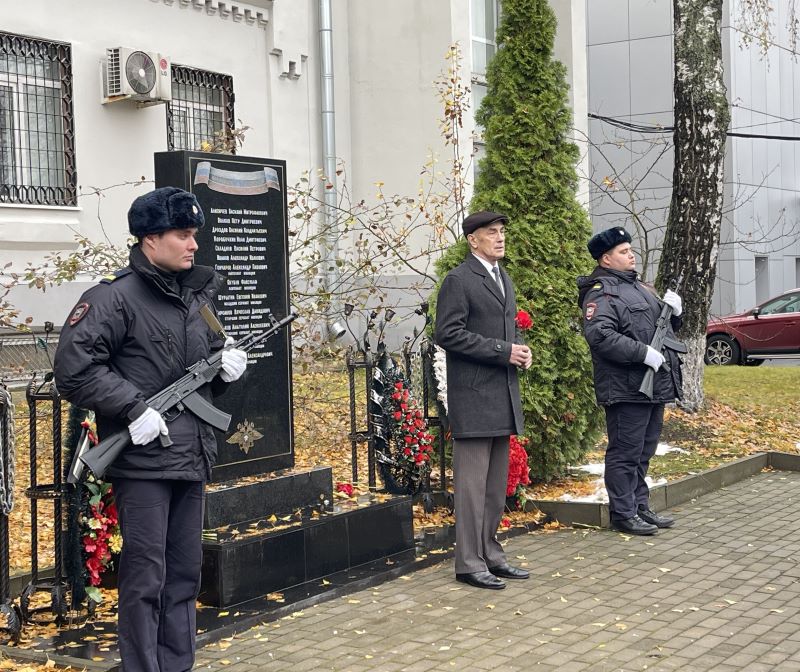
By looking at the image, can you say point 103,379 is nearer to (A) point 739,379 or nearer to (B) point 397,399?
(B) point 397,399

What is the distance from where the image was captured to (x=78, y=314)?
14.8ft

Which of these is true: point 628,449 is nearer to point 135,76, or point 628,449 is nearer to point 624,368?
point 624,368

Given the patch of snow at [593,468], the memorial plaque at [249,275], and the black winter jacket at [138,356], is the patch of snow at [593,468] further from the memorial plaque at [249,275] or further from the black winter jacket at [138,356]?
the black winter jacket at [138,356]

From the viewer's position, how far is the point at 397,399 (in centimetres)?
799

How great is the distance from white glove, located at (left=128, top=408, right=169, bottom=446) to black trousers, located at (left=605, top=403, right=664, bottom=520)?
4089mm

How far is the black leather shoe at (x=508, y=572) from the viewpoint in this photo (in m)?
6.63

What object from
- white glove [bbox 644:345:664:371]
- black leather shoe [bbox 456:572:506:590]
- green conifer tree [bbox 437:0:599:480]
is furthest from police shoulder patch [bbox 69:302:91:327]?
green conifer tree [bbox 437:0:599:480]

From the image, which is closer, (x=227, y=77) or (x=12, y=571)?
(x=12, y=571)

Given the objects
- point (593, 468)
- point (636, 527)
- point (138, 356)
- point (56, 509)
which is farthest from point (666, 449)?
point (138, 356)

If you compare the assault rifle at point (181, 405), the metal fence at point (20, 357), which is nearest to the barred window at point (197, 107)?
the metal fence at point (20, 357)

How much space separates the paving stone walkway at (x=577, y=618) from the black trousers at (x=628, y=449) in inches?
11.7

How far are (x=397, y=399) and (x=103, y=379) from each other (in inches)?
148

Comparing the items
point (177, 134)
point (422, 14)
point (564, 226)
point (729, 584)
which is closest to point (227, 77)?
point (177, 134)

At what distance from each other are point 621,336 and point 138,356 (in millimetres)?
3914
